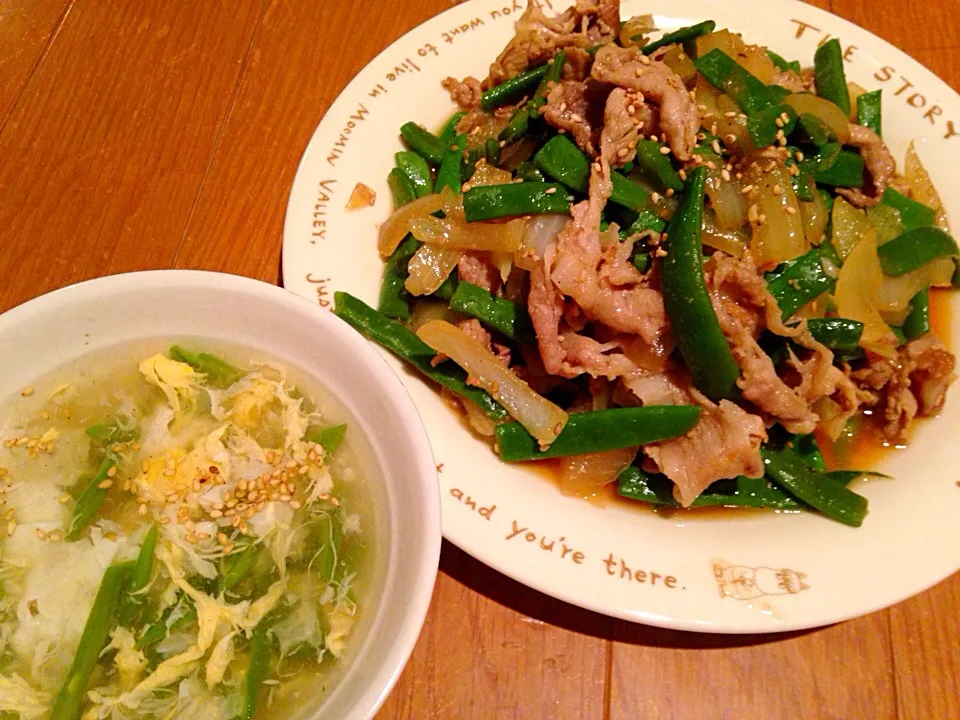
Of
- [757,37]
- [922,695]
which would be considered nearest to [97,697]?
[922,695]

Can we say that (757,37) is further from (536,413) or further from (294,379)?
(294,379)

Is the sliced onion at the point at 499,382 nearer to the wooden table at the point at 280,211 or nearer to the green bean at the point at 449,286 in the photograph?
the green bean at the point at 449,286

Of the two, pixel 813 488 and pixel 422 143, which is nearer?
pixel 813 488

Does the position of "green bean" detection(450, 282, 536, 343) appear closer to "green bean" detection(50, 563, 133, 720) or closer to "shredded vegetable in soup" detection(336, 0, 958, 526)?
"shredded vegetable in soup" detection(336, 0, 958, 526)

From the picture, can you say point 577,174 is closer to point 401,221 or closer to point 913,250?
point 401,221

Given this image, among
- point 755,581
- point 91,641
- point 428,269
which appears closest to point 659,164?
point 428,269

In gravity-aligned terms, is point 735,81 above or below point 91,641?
above

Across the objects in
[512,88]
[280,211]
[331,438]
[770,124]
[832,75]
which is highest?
[832,75]

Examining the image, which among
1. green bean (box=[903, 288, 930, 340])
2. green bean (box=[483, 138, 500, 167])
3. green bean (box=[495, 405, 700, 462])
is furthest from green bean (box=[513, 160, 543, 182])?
green bean (box=[903, 288, 930, 340])
